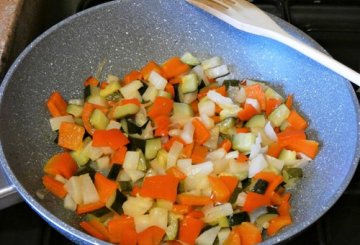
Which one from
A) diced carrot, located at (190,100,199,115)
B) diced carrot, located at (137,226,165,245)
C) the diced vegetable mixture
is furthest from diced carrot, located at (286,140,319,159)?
diced carrot, located at (137,226,165,245)

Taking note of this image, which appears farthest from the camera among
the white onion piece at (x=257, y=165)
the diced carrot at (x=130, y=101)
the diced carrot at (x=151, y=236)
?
the diced carrot at (x=130, y=101)

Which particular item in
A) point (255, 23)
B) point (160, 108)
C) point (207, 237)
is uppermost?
point (255, 23)

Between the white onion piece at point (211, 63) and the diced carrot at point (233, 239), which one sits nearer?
the diced carrot at point (233, 239)

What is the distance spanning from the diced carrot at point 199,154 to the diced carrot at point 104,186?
16 cm

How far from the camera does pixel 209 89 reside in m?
1.10

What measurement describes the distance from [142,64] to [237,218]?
17.4 inches

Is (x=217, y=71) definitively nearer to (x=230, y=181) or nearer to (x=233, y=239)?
(x=230, y=181)

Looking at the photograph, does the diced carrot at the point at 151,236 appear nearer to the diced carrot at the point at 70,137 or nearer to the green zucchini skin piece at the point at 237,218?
the green zucchini skin piece at the point at 237,218

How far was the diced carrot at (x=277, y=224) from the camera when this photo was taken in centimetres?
86

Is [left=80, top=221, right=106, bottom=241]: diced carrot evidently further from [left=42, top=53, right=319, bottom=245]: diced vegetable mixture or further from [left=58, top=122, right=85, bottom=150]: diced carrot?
[left=58, top=122, right=85, bottom=150]: diced carrot

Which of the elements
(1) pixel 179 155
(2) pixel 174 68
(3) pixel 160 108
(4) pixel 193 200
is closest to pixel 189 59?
(2) pixel 174 68

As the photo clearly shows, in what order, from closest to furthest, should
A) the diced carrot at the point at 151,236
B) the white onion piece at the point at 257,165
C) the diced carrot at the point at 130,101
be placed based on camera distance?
the diced carrot at the point at 151,236 → the white onion piece at the point at 257,165 → the diced carrot at the point at 130,101

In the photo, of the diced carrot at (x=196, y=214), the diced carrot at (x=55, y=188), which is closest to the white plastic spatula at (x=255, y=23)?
the diced carrot at (x=196, y=214)

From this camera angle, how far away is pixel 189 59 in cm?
114
